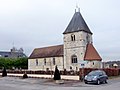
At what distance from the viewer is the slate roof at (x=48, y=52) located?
59.1 m

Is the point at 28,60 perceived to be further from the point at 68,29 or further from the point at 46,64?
the point at 68,29

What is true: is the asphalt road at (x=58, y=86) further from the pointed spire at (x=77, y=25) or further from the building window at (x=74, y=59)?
the pointed spire at (x=77, y=25)

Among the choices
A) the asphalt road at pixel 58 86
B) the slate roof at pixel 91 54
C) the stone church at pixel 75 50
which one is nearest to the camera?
the asphalt road at pixel 58 86

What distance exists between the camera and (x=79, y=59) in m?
52.8

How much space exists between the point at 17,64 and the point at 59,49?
580 inches

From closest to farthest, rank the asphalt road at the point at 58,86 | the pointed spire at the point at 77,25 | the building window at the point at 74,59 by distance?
the asphalt road at the point at 58,86, the building window at the point at 74,59, the pointed spire at the point at 77,25

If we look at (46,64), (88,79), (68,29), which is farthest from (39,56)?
(88,79)

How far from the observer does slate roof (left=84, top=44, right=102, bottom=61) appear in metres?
52.6

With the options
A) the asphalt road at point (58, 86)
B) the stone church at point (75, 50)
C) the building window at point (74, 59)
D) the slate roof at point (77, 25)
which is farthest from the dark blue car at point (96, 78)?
the slate roof at point (77, 25)

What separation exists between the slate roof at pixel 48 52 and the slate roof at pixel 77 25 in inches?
209

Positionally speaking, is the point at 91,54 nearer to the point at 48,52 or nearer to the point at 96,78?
the point at 48,52

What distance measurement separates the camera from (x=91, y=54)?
2078 inches

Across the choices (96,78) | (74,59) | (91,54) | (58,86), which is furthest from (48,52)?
(58,86)

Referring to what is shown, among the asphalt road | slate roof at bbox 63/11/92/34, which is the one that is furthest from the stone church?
the asphalt road
